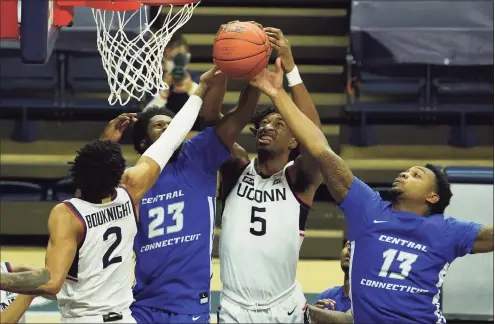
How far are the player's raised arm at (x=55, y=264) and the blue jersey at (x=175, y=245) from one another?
75 cm

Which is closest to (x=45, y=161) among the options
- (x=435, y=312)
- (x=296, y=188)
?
(x=296, y=188)

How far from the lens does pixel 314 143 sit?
207 inches

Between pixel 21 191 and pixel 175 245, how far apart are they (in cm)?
496

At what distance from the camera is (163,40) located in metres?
6.44

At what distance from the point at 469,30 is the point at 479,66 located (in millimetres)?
566

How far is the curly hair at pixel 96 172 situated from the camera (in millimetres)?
4820

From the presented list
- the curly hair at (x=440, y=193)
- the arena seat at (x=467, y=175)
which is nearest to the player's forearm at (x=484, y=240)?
the curly hair at (x=440, y=193)

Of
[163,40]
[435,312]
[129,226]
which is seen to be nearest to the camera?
[129,226]

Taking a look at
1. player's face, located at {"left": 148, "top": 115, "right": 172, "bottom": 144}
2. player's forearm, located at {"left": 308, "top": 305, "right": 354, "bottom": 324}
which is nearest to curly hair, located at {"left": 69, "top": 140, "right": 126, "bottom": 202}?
player's face, located at {"left": 148, "top": 115, "right": 172, "bottom": 144}

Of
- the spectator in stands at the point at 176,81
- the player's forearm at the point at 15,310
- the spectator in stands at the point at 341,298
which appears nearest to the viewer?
the player's forearm at the point at 15,310

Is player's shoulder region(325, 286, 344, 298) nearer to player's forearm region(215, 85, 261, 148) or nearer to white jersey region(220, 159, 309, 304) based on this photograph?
white jersey region(220, 159, 309, 304)

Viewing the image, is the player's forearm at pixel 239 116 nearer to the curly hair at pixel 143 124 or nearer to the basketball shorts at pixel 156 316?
the curly hair at pixel 143 124

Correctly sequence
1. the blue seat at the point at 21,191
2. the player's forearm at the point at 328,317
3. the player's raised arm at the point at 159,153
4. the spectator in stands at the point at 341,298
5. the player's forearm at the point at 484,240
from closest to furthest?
the player's raised arm at the point at 159,153 < the player's forearm at the point at 484,240 < the player's forearm at the point at 328,317 < the spectator in stands at the point at 341,298 < the blue seat at the point at 21,191

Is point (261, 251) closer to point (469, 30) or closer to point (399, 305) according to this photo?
point (399, 305)
